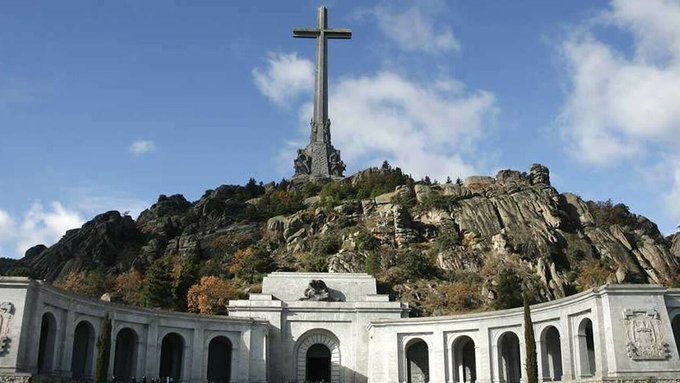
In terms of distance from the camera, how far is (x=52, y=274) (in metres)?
89.7

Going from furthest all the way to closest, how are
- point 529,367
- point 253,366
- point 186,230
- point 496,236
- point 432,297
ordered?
point 186,230, point 496,236, point 432,297, point 253,366, point 529,367

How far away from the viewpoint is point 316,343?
2232 inches

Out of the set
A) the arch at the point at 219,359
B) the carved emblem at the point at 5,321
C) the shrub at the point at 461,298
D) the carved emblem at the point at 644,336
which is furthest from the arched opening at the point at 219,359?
the carved emblem at the point at 644,336

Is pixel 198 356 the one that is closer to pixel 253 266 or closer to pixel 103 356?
pixel 103 356

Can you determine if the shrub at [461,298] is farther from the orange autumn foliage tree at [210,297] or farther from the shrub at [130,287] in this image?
the shrub at [130,287]

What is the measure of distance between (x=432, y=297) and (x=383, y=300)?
15884 mm

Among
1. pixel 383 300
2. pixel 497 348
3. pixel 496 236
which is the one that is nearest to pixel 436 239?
pixel 496 236

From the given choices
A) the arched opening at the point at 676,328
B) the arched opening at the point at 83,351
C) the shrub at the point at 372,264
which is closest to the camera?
the arched opening at the point at 676,328

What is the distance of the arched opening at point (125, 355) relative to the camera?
4778 cm

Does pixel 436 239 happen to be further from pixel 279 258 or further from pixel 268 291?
pixel 268 291

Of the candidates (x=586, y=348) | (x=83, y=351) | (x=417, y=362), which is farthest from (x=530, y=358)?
(x=83, y=351)

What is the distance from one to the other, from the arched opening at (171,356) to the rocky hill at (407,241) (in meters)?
19.1

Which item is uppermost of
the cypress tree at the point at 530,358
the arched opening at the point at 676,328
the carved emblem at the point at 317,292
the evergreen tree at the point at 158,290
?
the evergreen tree at the point at 158,290

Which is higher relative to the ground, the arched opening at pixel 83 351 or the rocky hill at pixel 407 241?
the rocky hill at pixel 407 241
